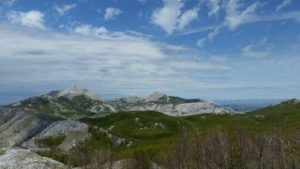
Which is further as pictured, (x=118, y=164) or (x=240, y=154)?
(x=118, y=164)

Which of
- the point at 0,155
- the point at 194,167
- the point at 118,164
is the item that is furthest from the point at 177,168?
the point at 0,155

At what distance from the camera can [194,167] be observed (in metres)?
122

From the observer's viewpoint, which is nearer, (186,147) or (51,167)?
(51,167)

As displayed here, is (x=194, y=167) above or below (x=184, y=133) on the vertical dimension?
below

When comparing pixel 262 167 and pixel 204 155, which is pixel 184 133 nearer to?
pixel 204 155

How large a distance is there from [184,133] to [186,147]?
557 cm

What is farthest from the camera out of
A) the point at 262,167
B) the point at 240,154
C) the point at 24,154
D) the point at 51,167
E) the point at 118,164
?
the point at 118,164

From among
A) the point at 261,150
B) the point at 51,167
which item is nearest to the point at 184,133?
the point at 261,150

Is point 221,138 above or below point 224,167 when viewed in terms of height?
above

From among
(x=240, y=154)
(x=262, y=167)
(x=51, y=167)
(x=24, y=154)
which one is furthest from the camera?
(x=240, y=154)

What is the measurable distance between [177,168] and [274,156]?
2742 centimetres

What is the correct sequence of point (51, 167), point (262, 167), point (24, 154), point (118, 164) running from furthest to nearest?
point (118, 164) → point (262, 167) → point (24, 154) → point (51, 167)

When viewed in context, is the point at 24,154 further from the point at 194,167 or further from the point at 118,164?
the point at 118,164

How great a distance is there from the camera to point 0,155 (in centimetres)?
9575
